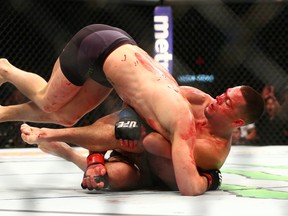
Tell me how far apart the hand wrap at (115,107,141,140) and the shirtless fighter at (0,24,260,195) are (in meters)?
0.04

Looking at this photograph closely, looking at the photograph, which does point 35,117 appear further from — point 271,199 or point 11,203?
point 271,199

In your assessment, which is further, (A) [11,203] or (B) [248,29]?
(B) [248,29]

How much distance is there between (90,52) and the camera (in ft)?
6.29

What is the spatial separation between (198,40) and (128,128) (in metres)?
3.50

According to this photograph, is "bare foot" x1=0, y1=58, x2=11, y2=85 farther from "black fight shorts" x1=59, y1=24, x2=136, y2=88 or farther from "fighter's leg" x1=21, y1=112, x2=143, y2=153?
"fighter's leg" x1=21, y1=112, x2=143, y2=153

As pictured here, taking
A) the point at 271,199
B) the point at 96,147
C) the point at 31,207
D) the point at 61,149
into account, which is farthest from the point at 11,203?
→ the point at 271,199

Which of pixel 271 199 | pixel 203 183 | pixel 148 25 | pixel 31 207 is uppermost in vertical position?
pixel 271 199

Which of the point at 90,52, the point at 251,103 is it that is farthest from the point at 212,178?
the point at 90,52

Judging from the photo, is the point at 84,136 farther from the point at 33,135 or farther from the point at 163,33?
the point at 163,33

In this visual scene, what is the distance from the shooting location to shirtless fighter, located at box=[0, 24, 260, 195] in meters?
1.69

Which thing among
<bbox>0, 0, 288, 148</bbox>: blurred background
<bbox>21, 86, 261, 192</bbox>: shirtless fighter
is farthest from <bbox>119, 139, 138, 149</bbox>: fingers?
<bbox>0, 0, 288, 148</bbox>: blurred background

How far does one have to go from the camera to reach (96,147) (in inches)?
74.1

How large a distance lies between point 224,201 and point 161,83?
1.51ft

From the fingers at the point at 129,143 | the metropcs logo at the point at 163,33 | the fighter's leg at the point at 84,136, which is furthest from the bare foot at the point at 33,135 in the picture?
the metropcs logo at the point at 163,33
